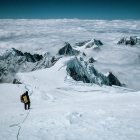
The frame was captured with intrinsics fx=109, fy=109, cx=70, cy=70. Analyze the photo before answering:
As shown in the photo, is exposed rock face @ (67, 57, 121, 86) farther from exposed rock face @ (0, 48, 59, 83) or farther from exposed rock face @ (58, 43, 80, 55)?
exposed rock face @ (58, 43, 80, 55)

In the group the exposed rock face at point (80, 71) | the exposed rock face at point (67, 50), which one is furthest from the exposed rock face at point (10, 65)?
the exposed rock face at point (67, 50)

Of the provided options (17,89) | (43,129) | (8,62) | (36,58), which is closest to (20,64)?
(8,62)

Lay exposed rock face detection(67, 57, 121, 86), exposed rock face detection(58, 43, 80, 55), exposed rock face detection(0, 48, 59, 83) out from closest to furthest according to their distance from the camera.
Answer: exposed rock face detection(67, 57, 121, 86)
exposed rock face detection(0, 48, 59, 83)
exposed rock face detection(58, 43, 80, 55)

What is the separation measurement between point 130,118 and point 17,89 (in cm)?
1578

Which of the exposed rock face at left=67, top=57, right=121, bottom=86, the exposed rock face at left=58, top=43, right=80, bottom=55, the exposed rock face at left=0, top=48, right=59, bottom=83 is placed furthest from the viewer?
the exposed rock face at left=58, top=43, right=80, bottom=55

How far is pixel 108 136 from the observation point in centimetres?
458

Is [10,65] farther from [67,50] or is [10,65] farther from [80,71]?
[67,50]

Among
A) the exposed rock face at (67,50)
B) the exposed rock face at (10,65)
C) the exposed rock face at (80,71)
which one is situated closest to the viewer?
the exposed rock face at (80,71)

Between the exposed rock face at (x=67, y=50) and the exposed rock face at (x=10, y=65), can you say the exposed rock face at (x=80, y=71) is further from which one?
the exposed rock face at (x=67, y=50)

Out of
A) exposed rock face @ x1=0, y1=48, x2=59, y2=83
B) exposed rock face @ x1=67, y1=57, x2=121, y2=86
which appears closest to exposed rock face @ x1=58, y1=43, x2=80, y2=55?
exposed rock face @ x1=0, y1=48, x2=59, y2=83

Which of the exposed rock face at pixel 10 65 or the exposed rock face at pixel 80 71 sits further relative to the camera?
the exposed rock face at pixel 10 65

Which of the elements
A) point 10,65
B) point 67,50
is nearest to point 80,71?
point 10,65

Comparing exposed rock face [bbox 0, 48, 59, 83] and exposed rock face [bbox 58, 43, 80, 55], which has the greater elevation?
exposed rock face [bbox 58, 43, 80, 55]

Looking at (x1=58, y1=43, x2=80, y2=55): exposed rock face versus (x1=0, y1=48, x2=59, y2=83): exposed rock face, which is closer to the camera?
(x1=0, y1=48, x2=59, y2=83): exposed rock face
